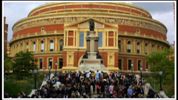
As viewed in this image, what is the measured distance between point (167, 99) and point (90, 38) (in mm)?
26662

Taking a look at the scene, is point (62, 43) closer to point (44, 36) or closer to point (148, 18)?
point (44, 36)

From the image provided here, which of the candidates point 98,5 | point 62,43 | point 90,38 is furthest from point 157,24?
point 90,38

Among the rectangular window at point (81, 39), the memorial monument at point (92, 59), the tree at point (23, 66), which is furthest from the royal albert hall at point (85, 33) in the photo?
the tree at point (23, 66)

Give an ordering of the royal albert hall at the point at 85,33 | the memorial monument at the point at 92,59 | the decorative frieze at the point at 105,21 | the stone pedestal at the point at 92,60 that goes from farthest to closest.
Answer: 1. the decorative frieze at the point at 105,21
2. the royal albert hall at the point at 85,33
3. the memorial monument at the point at 92,59
4. the stone pedestal at the point at 92,60

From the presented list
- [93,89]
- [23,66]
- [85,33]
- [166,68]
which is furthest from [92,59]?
[93,89]

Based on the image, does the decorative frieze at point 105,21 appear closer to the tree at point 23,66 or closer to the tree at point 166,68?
the tree at point 23,66

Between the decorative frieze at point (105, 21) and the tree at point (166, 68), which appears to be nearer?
the tree at point (166, 68)

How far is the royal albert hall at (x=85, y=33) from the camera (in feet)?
229

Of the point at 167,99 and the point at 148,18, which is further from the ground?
the point at 148,18

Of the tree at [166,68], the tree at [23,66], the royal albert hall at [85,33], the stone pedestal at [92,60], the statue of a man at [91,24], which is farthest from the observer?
the royal albert hall at [85,33]

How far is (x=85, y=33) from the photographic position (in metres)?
69.0

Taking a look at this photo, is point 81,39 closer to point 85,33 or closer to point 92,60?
point 85,33

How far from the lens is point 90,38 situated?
57375 mm

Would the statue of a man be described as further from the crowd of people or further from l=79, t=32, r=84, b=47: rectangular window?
the crowd of people
